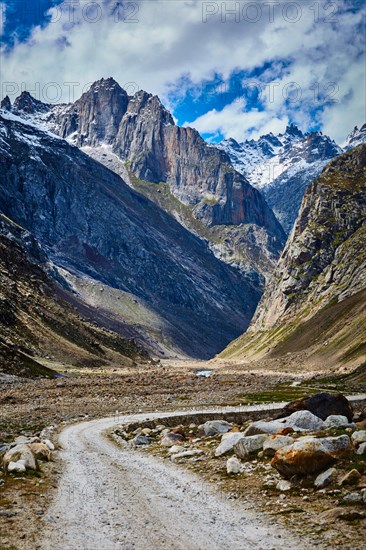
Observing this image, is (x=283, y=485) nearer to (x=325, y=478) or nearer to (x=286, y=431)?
(x=325, y=478)

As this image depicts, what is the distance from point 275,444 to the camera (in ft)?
72.9

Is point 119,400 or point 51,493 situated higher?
point 51,493

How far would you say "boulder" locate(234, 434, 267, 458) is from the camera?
23.4 m

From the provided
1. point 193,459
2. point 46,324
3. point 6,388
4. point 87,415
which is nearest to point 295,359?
Answer: point 46,324

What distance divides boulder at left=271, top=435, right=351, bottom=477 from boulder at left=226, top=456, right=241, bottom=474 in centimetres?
226

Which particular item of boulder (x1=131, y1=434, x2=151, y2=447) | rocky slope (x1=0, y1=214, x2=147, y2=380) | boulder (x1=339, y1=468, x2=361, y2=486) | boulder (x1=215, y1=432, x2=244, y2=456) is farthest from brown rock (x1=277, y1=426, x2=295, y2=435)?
rocky slope (x1=0, y1=214, x2=147, y2=380)

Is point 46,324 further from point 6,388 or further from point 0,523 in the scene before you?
point 0,523

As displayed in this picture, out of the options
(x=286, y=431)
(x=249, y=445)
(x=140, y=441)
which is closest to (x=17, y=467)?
(x=249, y=445)

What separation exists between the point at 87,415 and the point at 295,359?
124811 millimetres

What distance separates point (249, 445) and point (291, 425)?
14.7 feet

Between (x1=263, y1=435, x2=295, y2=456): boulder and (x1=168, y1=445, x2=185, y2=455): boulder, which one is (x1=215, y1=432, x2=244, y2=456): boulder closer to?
(x1=263, y1=435, x2=295, y2=456): boulder

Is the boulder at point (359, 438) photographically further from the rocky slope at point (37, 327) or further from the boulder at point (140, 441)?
the rocky slope at point (37, 327)

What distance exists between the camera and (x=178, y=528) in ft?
51.8

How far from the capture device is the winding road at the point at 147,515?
14.6m
